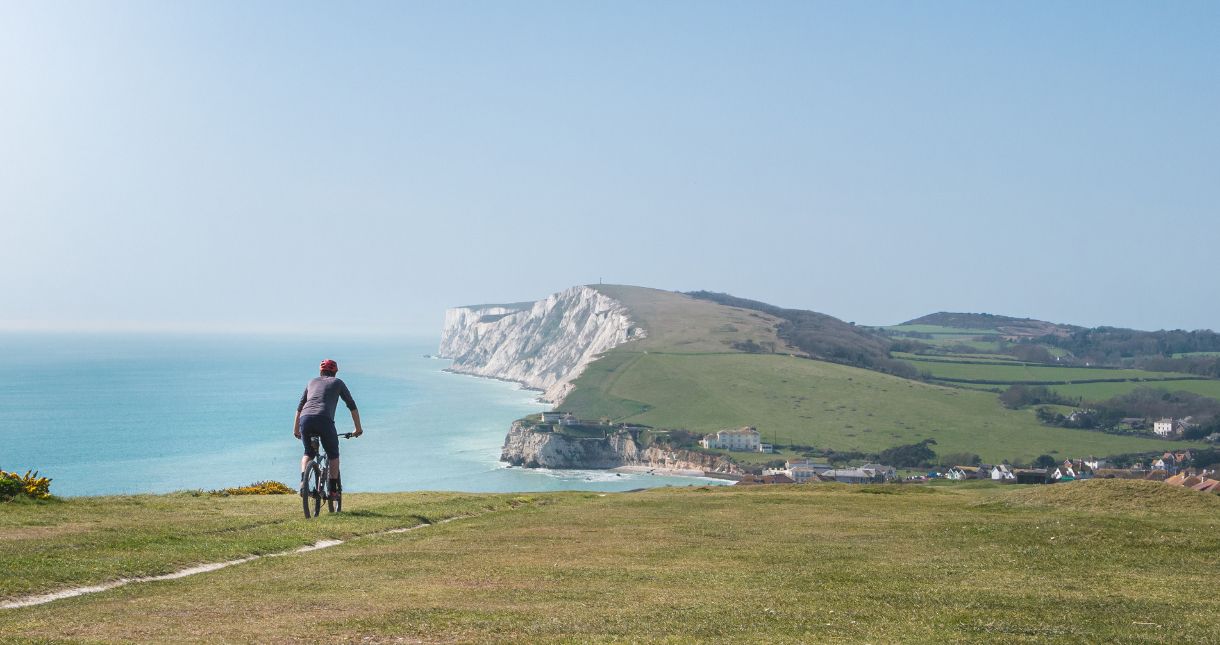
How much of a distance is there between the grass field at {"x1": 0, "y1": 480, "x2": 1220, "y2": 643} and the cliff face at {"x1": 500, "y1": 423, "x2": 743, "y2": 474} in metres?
122

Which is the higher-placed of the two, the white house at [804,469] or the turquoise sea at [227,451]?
the turquoise sea at [227,451]

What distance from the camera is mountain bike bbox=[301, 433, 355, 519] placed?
17.5 meters

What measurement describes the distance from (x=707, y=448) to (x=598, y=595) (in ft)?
464

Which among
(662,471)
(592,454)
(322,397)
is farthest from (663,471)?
(322,397)

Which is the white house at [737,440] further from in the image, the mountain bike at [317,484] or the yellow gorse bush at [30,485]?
the yellow gorse bush at [30,485]

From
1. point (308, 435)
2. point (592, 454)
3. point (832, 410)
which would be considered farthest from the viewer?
point (832, 410)

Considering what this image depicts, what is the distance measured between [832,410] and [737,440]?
27153mm

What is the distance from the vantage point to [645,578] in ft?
37.9

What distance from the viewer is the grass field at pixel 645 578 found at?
8180mm

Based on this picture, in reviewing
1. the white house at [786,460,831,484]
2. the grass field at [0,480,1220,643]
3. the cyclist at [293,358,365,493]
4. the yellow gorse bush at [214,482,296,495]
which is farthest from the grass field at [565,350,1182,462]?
the cyclist at [293,358,365,493]

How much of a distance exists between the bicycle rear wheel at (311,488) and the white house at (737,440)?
433 ft

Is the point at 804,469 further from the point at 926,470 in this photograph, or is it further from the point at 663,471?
the point at 663,471

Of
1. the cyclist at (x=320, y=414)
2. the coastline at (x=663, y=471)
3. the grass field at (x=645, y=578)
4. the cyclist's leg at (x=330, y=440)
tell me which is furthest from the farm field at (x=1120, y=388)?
the cyclist at (x=320, y=414)

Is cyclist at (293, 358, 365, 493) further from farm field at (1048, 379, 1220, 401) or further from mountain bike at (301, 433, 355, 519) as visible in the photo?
farm field at (1048, 379, 1220, 401)
